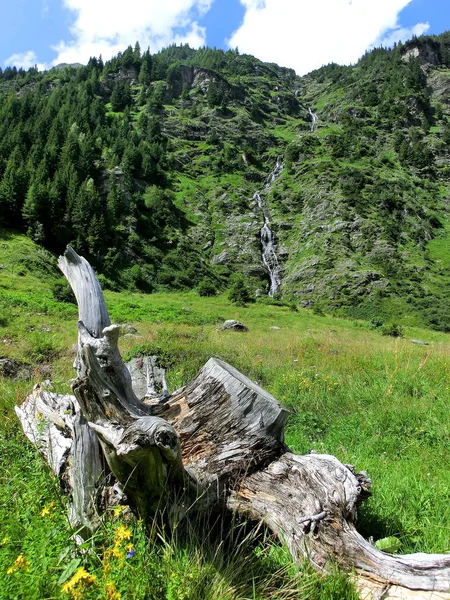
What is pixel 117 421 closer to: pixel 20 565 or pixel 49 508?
pixel 49 508

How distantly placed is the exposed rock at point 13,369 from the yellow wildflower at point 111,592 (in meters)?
8.12

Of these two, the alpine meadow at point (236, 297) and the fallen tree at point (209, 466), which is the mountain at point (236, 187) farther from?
the fallen tree at point (209, 466)

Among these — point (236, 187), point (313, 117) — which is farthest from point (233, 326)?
point (313, 117)

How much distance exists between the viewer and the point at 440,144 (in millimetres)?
96375

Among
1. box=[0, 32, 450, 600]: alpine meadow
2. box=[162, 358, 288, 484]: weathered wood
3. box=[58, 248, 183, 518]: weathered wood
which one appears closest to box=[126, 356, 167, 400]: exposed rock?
box=[0, 32, 450, 600]: alpine meadow

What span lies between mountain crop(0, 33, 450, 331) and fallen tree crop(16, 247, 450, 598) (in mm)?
40508

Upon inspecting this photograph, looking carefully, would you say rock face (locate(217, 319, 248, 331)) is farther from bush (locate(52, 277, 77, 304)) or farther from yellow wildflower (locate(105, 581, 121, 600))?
yellow wildflower (locate(105, 581, 121, 600))

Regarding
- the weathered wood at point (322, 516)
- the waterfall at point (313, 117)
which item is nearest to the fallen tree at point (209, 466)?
the weathered wood at point (322, 516)

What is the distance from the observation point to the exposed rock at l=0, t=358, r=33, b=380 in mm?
9484

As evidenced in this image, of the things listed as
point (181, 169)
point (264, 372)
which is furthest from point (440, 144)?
point (264, 372)

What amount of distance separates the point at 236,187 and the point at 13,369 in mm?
78737

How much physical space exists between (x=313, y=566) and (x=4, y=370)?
945 cm

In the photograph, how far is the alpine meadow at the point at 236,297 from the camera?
2.61 metres

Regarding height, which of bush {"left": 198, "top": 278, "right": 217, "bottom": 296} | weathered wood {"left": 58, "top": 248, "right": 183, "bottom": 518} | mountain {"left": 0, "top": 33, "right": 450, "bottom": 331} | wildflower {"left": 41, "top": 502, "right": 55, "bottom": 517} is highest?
mountain {"left": 0, "top": 33, "right": 450, "bottom": 331}
